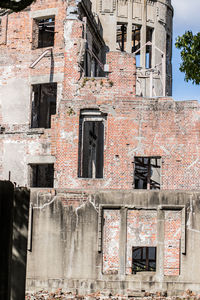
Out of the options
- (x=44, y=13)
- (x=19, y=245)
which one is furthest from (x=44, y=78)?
(x=19, y=245)

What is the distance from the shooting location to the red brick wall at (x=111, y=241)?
1480cm

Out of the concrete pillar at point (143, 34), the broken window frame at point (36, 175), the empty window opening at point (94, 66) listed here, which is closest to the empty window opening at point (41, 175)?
the broken window frame at point (36, 175)

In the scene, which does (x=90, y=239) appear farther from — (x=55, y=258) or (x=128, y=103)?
(x=128, y=103)

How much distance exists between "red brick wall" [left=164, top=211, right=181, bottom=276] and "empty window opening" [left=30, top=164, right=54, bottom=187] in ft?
22.1

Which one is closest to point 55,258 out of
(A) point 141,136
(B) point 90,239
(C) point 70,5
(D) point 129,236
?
(B) point 90,239

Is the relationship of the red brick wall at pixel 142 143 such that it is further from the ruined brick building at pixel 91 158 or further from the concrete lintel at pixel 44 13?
the concrete lintel at pixel 44 13

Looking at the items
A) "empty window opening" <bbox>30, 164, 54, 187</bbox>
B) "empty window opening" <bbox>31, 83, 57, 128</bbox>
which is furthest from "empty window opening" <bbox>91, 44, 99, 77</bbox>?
"empty window opening" <bbox>30, 164, 54, 187</bbox>

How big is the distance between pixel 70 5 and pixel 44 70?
2928 millimetres

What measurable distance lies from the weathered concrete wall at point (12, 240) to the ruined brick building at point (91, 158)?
997 cm

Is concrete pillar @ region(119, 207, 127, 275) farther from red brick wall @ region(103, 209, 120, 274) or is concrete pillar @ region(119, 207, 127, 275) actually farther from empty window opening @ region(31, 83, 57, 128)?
empty window opening @ region(31, 83, 57, 128)

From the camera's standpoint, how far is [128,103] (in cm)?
1788

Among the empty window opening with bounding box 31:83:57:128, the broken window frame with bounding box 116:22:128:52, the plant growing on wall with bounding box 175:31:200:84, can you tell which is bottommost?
the plant growing on wall with bounding box 175:31:200:84

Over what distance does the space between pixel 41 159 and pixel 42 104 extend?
14.9 ft

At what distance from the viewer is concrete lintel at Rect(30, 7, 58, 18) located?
2002 centimetres
